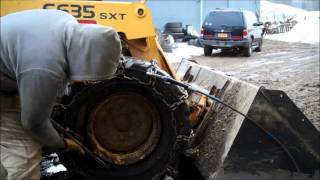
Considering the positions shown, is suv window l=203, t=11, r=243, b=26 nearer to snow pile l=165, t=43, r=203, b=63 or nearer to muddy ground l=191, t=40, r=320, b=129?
muddy ground l=191, t=40, r=320, b=129

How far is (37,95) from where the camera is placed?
10.1 ft

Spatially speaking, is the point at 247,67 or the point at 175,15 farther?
the point at 175,15

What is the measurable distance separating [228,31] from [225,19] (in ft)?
1.98

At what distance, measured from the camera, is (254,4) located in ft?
124

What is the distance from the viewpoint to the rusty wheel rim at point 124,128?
4648 mm

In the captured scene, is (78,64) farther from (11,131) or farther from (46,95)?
(11,131)

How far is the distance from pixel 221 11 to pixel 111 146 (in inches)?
713

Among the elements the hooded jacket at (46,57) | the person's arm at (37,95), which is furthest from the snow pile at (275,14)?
the person's arm at (37,95)

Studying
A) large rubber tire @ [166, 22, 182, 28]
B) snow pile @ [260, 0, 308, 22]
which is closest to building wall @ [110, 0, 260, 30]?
large rubber tire @ [166, 22, 182, 28]

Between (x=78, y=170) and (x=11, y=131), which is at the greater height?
(x=11, y=131)

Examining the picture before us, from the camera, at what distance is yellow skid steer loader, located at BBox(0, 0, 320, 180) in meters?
4.49

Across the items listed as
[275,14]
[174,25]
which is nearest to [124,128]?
[174,25]

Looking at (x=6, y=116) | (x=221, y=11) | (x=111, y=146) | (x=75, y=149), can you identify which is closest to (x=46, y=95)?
(x=6, y=116)

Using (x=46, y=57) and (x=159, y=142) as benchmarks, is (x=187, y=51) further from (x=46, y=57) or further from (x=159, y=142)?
(x=46, y=57)
